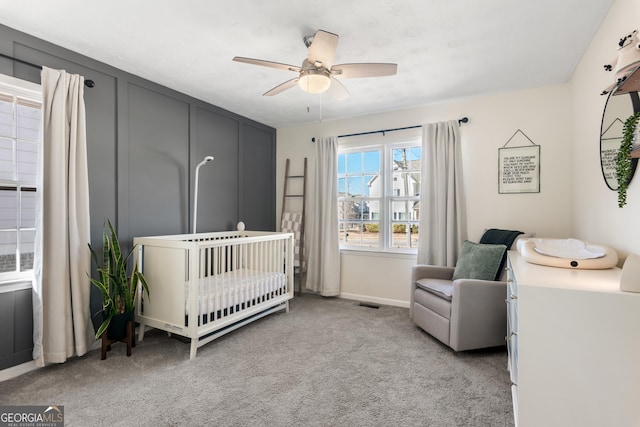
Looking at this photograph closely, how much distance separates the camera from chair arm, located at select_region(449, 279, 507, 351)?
2.44 m

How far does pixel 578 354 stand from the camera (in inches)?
48.3

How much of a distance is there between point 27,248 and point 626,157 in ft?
12.2

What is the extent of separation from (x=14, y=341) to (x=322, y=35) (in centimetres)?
286

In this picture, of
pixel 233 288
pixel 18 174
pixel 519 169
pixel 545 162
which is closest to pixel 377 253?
pixel 519 169

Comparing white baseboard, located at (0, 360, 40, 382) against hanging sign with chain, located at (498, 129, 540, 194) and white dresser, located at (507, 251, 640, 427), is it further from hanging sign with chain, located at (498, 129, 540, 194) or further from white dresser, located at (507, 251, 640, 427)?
hanging sign with chain, located at (498, 129, 540, 194)

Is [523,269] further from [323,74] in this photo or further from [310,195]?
[310,195]

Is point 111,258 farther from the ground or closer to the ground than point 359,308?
farther from the ground

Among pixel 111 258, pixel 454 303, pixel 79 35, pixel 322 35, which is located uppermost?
pixel 79 35

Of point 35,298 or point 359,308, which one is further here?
point 359,308

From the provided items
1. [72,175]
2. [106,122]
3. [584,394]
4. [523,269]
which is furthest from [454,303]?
[106,122]

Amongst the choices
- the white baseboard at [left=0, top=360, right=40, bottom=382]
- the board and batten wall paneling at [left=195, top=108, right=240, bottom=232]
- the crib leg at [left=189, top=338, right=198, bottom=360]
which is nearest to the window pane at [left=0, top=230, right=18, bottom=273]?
the white baseboard at [left=0, top=360, right=40, bottom=382]

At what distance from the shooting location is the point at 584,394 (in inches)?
48.1

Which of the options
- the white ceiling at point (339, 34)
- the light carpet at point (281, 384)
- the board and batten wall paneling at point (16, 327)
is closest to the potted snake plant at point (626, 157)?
the white ceiling at point (339, 34)

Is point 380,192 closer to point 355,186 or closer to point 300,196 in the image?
point 355,186
